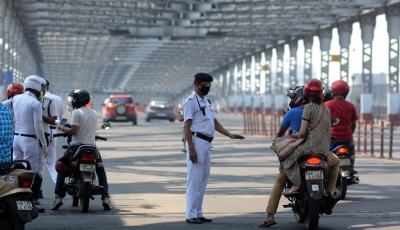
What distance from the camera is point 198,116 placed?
10867 millimetres

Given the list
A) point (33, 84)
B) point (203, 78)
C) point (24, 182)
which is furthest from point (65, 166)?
point (24, 182)

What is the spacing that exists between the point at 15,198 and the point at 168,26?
55626 millimetres

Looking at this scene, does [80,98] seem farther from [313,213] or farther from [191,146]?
[313,213]

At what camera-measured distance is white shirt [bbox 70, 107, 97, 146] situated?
12.3 metres

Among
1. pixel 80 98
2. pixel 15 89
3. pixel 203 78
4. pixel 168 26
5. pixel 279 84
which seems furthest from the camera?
pixel 279 84

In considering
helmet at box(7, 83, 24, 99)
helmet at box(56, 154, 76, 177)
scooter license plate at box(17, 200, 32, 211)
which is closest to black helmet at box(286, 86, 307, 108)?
helmet at box(56, 154, 76, 177)

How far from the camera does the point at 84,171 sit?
1195cm

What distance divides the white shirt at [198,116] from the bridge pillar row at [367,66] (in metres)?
46.8

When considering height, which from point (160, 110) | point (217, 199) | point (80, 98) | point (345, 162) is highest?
point (80, 98)

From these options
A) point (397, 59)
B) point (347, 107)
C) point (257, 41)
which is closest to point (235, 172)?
point (347, 107)

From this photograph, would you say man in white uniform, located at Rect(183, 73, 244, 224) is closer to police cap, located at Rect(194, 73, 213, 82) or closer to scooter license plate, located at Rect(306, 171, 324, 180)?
police cap, located at Rect(194, 73, 213, 82)

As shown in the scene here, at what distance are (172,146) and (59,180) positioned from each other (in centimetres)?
1826

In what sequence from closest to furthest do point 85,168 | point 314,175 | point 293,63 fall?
point 314,175 < point 85,168 < point 293,63

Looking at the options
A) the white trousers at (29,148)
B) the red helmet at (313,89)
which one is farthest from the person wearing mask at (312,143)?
the white trousers at (29,148)
